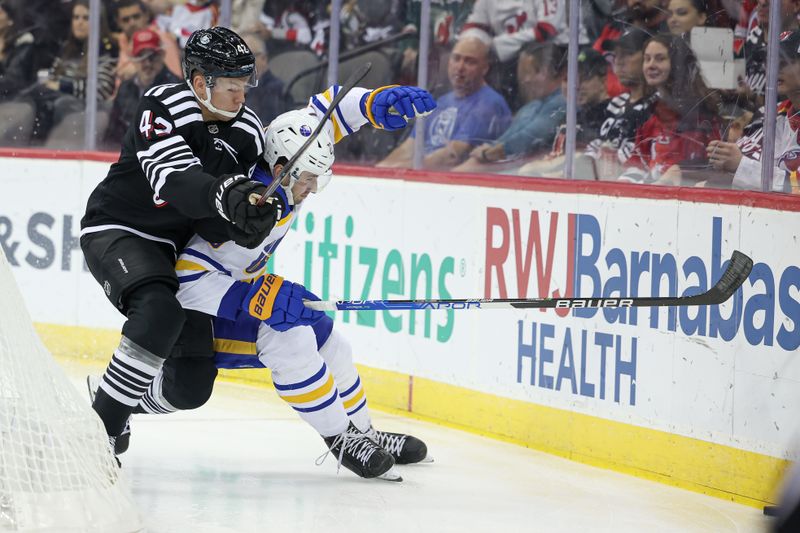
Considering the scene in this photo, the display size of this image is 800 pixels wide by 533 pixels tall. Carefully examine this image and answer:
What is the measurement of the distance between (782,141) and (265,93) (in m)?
2.42

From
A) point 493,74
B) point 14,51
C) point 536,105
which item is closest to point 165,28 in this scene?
point 14,51

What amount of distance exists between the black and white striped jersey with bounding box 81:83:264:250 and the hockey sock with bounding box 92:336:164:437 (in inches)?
13.5

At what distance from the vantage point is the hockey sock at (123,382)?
326 cm

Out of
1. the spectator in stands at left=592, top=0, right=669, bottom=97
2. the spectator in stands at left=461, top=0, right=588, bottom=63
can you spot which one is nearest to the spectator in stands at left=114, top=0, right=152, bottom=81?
the spectator in stands at left=461, top=0, right=588, bottom=63

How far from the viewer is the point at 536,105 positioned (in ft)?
15.0

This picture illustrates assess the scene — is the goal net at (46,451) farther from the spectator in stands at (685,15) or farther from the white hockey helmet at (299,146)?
the spectator in stands at (685,15)

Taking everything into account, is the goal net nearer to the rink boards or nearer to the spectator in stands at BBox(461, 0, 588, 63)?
the rink boards

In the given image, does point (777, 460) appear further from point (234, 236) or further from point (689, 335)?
point (234, 236)

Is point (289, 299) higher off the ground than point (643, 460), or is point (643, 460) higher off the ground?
point (289, 299)

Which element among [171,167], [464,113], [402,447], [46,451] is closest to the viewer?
[46,451]

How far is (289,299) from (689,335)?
1111mm

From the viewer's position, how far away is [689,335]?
12.2 ft

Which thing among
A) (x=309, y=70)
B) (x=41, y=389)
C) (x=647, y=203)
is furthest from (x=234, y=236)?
(x=309, y=70)

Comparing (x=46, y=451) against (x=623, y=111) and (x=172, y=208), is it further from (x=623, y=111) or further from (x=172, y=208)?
(x=623, y=111)
